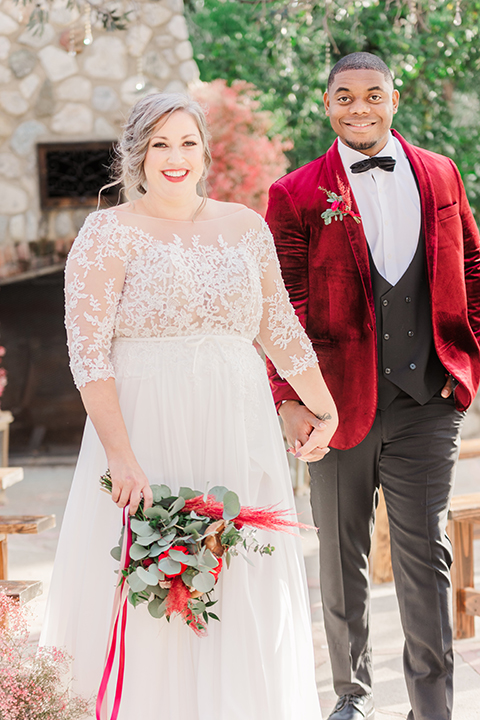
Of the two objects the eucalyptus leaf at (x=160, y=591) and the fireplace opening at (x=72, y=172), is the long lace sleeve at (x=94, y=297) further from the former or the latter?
the fireplace opening at (x=72, y=172)

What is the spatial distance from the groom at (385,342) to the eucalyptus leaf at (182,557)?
0.66 m

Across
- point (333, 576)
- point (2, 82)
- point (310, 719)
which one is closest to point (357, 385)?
point (333, 576)

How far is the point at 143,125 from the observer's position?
209cm

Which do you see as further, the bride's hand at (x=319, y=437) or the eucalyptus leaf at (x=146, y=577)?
the bride's hand at (x=319, y=437)

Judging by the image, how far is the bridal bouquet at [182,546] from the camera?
73.5 inches

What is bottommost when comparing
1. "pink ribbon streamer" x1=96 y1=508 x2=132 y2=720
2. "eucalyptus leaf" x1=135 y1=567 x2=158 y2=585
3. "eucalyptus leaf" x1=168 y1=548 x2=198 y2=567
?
"pink ribbon streamer" x1=96 y1=508 x2=132 y2=720

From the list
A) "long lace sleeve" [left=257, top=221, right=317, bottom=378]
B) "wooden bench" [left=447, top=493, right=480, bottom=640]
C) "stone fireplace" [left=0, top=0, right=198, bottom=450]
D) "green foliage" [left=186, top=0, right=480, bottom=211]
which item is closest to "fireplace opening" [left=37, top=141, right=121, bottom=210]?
"stone fireplace" [left=0, top=0, right=198, bottom=450]

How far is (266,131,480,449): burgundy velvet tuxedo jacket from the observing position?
2.42 metres

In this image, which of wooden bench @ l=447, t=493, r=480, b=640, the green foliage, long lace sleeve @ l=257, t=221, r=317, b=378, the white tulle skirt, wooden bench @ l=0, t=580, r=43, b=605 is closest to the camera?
the white tulle skirt

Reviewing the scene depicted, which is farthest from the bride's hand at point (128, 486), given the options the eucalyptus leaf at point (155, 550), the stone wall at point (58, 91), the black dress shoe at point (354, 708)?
the stone wall at point (58, 91)

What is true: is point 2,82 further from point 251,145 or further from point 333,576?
point 333,576

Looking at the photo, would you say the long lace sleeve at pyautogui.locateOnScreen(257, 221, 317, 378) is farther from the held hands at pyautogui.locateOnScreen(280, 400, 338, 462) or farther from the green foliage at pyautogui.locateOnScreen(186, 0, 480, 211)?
the green foliage at pyautogui.locateOnScreen(186, 0, 480, 211)

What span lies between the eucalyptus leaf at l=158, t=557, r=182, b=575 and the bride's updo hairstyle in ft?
3.34

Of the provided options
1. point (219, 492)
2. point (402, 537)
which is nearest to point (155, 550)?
point (219, 492)
